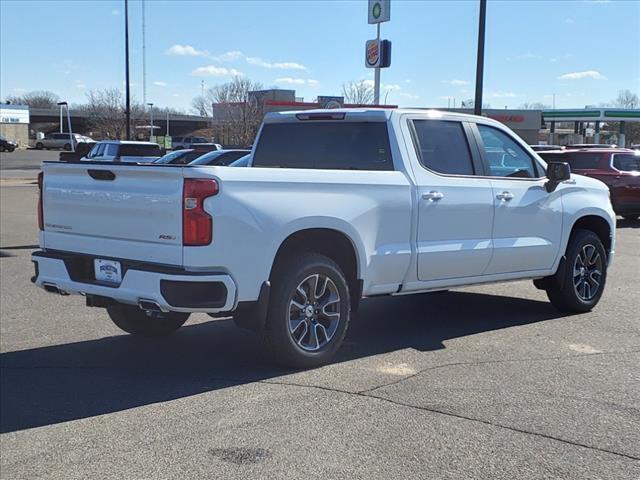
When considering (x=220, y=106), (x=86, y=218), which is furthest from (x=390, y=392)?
(x=220, y=106)

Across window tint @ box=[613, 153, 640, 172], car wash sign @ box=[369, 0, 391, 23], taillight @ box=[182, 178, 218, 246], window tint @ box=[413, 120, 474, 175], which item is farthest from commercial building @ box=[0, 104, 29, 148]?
taillight @ box=[182, 178, 218, 246]

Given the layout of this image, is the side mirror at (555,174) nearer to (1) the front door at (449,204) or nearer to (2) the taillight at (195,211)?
(1) the front door at (449,204)

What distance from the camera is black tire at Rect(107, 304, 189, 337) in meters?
6.48

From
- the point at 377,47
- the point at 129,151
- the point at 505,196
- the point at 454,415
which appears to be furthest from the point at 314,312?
the point at 129,151

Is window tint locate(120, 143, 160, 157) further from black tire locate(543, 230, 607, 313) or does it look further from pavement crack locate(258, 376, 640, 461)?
pavement crack locate(258, 376, 640, 461)

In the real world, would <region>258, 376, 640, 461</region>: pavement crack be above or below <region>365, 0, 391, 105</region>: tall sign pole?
below

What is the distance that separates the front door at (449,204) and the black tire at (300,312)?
2.86 ft

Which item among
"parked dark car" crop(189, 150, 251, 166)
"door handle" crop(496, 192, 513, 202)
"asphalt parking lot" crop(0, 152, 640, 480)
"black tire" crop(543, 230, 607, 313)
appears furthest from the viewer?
"parked dark car" crop(189, 150, 251, 166)

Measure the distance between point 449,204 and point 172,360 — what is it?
2.72 m

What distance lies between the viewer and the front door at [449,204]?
612cm

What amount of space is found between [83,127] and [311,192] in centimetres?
12702

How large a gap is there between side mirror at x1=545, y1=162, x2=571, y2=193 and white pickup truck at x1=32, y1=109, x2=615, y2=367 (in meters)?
0.02

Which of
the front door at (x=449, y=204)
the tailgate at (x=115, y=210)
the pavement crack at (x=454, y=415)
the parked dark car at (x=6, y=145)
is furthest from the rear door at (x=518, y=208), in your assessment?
the parked dark car at (x=6, y=145)

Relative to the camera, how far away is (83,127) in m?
124
